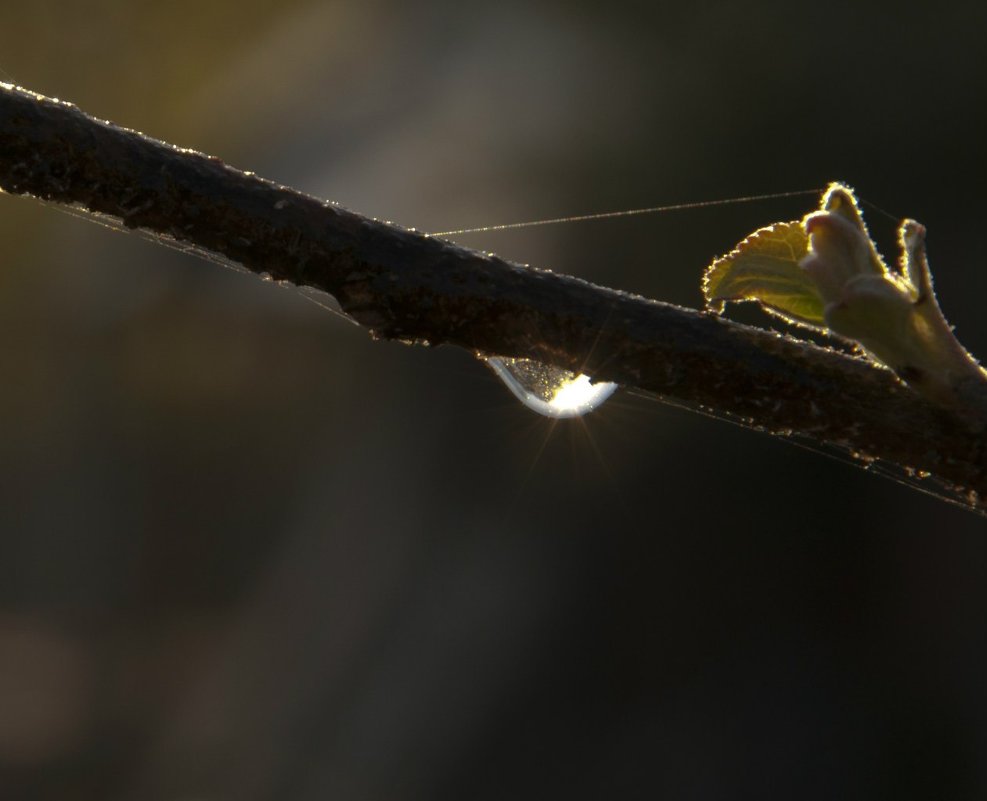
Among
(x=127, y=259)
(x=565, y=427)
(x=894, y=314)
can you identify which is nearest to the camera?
(x=894, y=314)

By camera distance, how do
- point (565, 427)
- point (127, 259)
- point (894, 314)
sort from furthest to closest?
point (127, 259) < point (565, 427) < point (894, 314)

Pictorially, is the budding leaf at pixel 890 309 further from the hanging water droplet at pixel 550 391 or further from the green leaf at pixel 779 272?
the hanging water droplet at pixel 550 391

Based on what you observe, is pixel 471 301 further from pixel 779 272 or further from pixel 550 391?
pixel 550 391

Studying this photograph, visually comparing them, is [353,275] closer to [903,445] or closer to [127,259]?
[903,445]

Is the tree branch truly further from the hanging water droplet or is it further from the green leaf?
the hanging water droplet

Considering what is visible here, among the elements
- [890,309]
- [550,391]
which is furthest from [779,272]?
[550,391]

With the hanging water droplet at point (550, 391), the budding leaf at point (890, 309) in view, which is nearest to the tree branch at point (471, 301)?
the budding leaf at point (890, 309)

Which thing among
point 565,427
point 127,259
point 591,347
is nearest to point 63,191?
point 591,347
